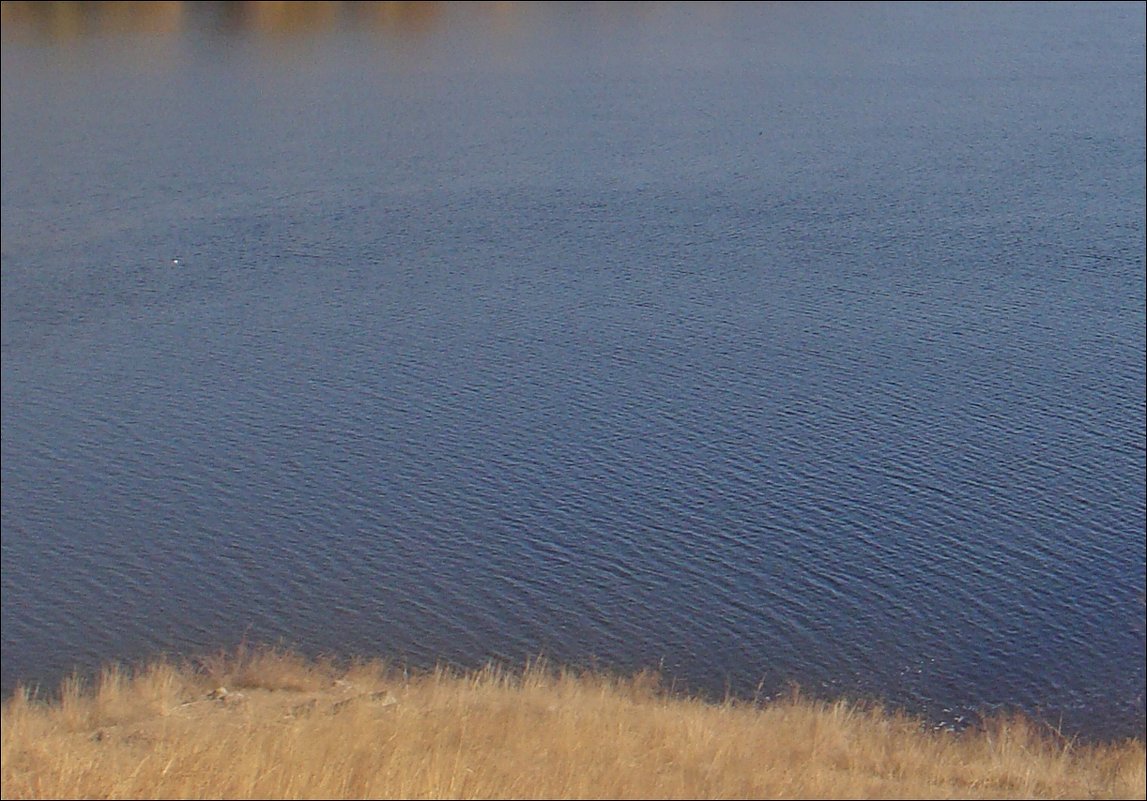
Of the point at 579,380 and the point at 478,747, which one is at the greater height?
the point at 478,747

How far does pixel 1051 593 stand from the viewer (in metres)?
14.5

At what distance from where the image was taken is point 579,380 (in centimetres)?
1934

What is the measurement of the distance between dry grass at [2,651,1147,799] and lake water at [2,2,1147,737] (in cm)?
209

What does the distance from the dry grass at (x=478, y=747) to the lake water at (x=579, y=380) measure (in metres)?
2.09

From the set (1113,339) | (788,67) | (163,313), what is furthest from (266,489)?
(788,67)

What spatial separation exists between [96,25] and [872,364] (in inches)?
1035

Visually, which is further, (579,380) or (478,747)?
(579,380)

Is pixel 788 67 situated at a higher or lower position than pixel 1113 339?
higher

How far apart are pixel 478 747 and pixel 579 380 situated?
512 inches

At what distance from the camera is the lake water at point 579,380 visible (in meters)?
14.0

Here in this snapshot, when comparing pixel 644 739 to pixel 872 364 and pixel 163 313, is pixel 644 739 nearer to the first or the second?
pixel 872 364

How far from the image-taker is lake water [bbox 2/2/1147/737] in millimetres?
13977

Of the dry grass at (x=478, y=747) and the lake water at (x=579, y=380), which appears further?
the lake water at (x=579, y=380)

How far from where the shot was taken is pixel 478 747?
21.3 ft
